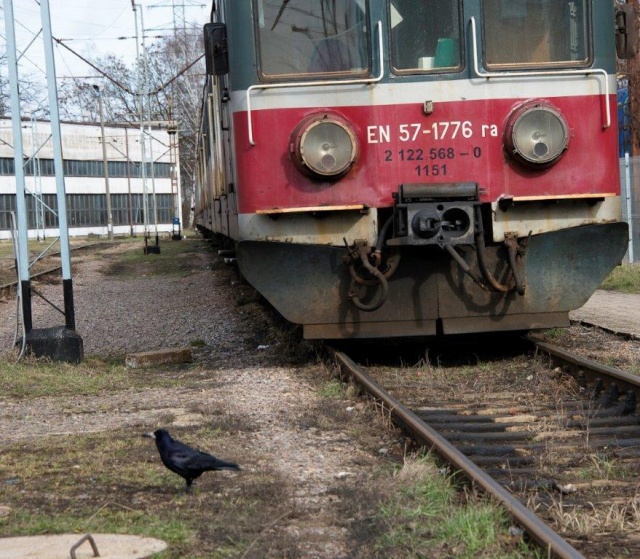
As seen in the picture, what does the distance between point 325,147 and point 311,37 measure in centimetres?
86

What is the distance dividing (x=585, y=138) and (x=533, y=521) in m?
4.18

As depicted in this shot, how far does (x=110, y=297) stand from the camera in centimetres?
1714

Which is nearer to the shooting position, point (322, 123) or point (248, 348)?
point (322, 123)

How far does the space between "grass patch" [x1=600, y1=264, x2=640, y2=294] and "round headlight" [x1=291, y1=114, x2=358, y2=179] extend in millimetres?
7689

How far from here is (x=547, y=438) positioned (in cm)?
529

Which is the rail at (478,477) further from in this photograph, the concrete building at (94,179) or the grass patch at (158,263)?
the concrete building at (94,179)

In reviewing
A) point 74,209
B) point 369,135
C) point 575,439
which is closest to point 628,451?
point 575,439

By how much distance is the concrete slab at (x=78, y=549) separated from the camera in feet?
11.9

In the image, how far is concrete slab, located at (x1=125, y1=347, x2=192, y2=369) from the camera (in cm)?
884

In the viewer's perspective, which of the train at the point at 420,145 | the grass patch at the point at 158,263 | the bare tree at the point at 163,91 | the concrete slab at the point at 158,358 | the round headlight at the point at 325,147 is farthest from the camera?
the bare tree at the point at 163,91

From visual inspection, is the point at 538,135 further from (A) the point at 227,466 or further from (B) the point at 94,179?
(B) the point at 94,179

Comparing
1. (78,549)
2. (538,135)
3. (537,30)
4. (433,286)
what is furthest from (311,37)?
(78,549)

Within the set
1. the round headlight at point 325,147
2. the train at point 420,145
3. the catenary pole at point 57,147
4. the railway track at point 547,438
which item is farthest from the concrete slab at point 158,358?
the round headlight at point 325,147

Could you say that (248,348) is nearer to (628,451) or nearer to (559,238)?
(559,238)
